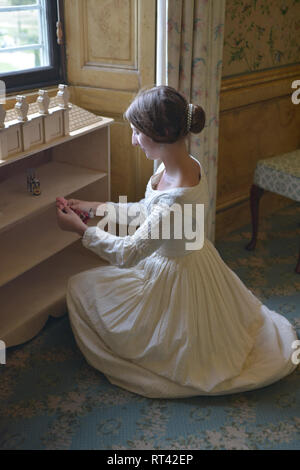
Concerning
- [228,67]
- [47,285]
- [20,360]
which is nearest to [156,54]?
[228,67]

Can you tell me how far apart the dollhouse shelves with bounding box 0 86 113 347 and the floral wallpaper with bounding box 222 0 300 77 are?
97 cm

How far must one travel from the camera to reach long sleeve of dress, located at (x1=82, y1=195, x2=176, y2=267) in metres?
1.92

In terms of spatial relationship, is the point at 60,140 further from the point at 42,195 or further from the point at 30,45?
the point at 30,45

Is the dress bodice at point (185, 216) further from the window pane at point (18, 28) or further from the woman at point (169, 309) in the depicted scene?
the window pane at point (18, 28)

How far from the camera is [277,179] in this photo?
3035mm

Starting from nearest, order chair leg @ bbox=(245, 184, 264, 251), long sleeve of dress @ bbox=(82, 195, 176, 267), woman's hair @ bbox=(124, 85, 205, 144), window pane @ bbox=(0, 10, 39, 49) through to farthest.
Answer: woman's hair @ bbox=(124, 85, 205, 144)
long sleeve of dress @ bbox=(82, 195, 176, 267)
window pane @ bbox=(0, 10, 39, 49)
chair leg @ bbox=(245, 184, 264, 251)

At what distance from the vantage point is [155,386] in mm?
2008

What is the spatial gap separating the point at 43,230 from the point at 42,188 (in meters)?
0.26

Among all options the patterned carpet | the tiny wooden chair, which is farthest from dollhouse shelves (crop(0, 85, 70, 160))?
the tiny wooden chair

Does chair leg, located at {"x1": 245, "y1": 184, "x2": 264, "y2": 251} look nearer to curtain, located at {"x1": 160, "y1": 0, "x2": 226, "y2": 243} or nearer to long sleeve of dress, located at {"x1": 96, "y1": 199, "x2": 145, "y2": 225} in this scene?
curtain, located at {"x1": 160, "y1": 0, "x2": 226, "y2": 243}

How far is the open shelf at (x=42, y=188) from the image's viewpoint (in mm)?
2162

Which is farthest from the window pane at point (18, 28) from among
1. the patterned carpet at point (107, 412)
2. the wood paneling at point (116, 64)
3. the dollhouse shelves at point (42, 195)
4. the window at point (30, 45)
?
the patterned carpet at point (107, 412)

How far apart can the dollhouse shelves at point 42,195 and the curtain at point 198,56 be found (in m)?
0.45

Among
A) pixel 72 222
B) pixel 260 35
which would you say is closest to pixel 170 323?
pixel 72 222
